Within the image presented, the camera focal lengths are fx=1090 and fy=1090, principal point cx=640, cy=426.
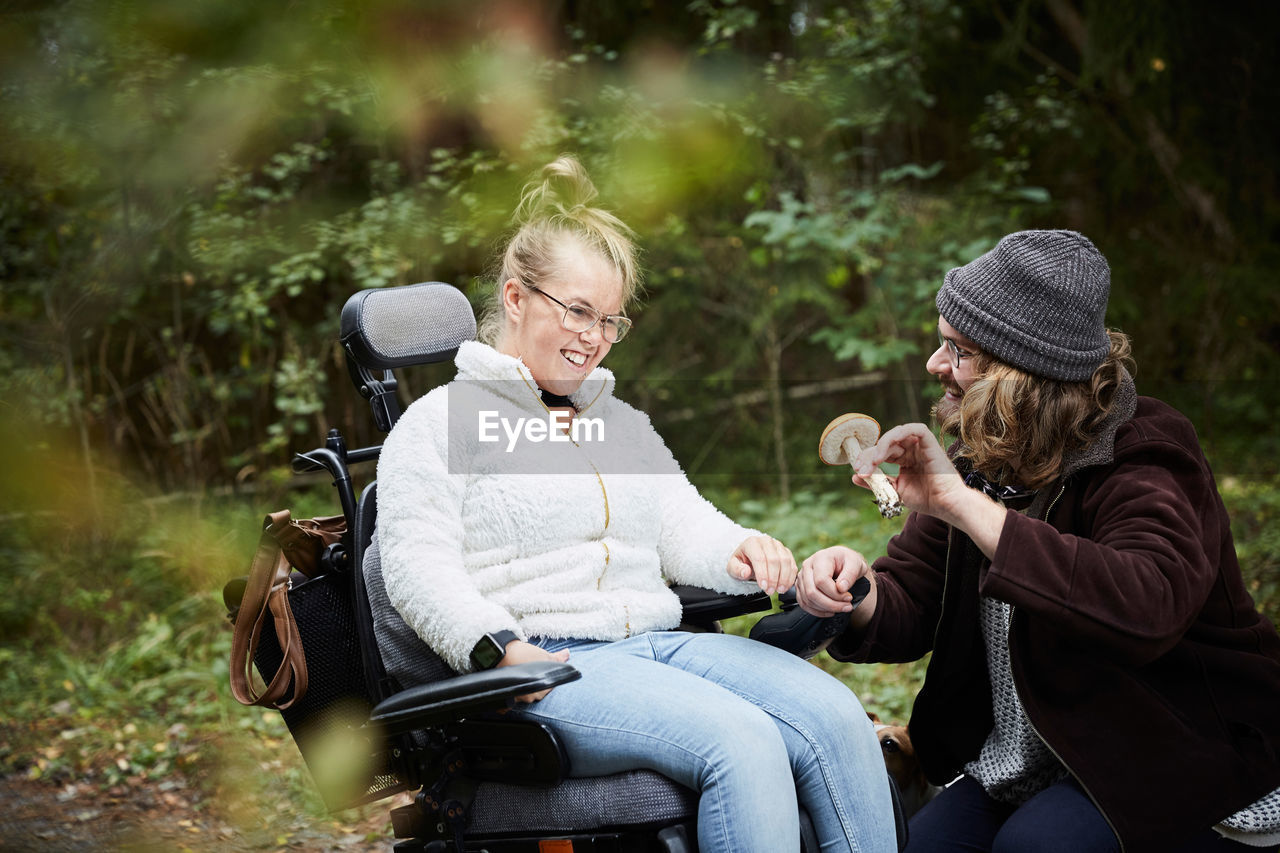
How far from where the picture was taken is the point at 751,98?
230 inches

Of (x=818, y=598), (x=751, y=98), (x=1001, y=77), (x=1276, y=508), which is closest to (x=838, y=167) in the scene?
(x=751, y=98)

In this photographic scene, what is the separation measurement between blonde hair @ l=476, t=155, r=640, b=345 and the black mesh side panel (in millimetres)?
664

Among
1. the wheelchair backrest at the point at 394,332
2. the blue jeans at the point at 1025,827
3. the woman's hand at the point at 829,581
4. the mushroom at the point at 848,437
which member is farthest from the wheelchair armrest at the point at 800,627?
the wheelchair backrest at the point at 394,332

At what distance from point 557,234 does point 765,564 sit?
2.57 ft

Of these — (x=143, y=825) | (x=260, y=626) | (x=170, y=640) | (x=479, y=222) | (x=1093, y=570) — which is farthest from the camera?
(x=479, y=222)

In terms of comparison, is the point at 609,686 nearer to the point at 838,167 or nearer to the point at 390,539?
the point at 390,539

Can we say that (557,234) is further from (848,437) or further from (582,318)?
(848,437)

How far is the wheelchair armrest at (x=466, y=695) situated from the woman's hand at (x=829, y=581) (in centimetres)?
52

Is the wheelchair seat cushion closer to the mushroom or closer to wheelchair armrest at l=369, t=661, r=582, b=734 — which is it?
wheelchair armrest at l=369, t=661, r=582, b=734

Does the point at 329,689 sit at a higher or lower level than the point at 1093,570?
lower

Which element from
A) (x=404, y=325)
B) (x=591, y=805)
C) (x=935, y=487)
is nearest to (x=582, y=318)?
(x=404, y=325)

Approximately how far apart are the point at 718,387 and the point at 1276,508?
3137 mm

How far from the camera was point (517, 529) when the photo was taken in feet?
6.77

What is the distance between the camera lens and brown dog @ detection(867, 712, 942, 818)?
2359 millimetres
